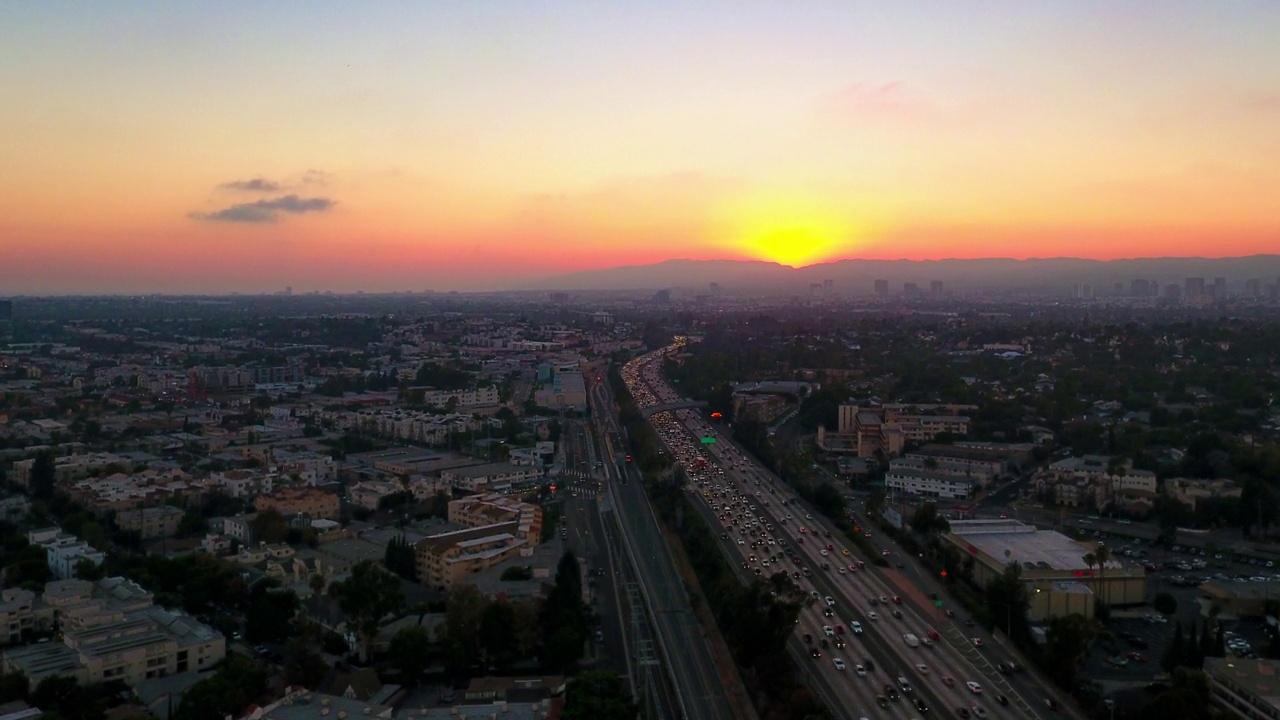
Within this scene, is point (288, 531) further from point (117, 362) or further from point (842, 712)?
point (117, 362)

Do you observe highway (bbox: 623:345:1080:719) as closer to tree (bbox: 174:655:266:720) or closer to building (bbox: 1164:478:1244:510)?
tree (bbox: 174:655:266:720)

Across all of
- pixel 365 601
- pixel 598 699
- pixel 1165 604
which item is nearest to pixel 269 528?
pixel 365 601

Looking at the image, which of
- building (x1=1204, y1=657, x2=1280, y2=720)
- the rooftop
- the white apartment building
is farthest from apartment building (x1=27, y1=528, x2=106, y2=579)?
the white apartment building

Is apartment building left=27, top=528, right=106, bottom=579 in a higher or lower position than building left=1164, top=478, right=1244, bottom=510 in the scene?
higher

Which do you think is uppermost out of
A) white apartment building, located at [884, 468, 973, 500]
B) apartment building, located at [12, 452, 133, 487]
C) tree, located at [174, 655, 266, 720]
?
apartment building, located at [12, 452, 133, 487]

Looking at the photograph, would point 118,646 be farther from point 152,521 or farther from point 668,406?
point 668,406

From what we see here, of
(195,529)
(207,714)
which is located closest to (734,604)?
(207,714)

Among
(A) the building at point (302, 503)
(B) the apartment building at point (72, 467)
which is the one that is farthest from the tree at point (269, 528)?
(B) the apartment building at point (72, 467)
